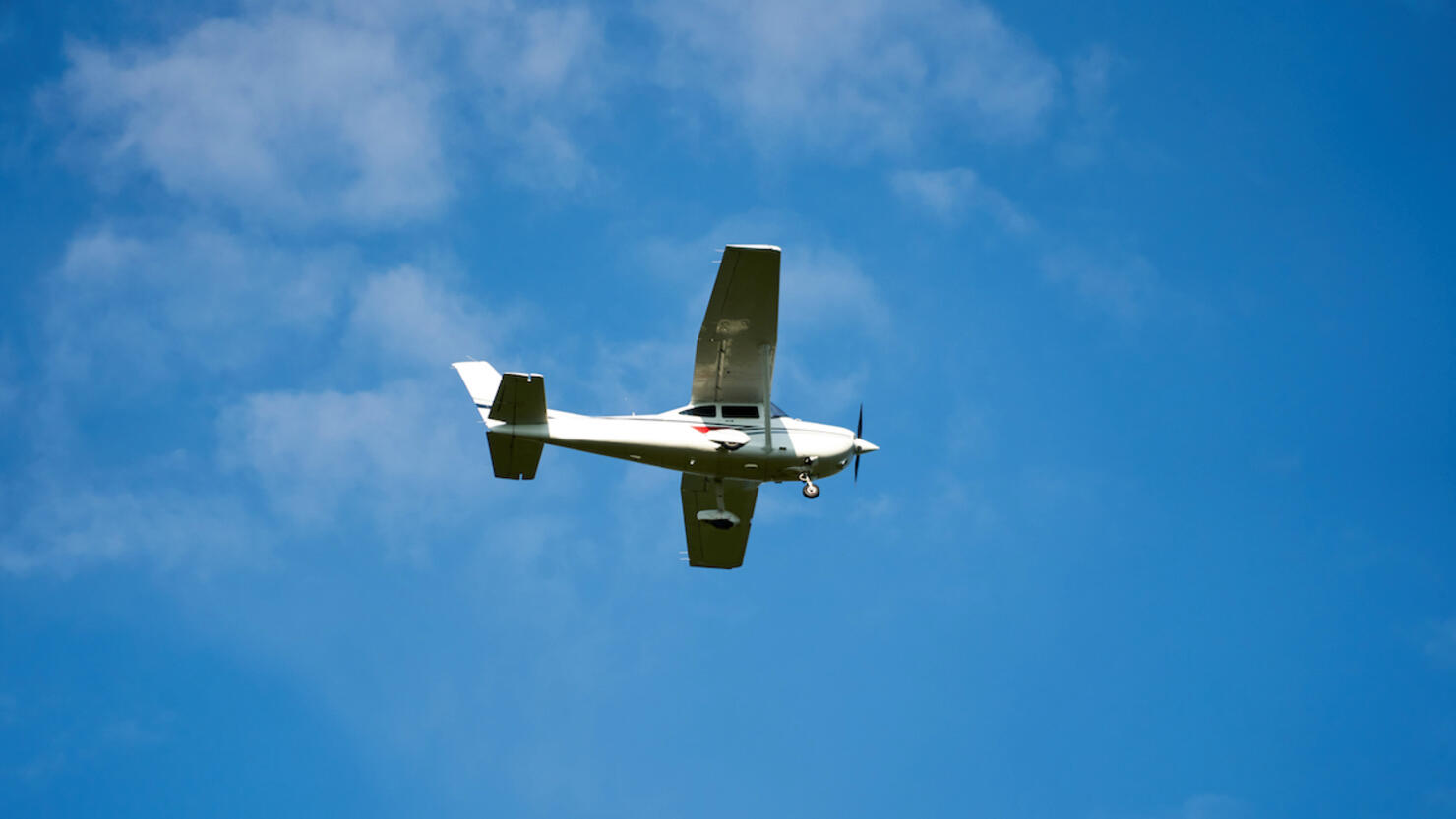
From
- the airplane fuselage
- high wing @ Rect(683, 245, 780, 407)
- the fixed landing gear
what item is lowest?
the fixed landing gear

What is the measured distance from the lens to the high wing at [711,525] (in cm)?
2986

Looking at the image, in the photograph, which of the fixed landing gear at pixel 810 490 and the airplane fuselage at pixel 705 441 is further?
the fixed landing gear at pixel 810 490

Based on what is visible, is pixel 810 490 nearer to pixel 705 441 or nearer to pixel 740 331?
pixel 705 441

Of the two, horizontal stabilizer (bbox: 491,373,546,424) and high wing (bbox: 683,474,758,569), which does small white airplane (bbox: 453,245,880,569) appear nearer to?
horizontal stabilizer (bbox: 491,373,546,424)

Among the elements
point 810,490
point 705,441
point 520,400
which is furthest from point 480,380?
point 810,490

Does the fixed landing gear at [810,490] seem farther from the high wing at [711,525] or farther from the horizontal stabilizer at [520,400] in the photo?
the horizontal stabilizer at [520,400]

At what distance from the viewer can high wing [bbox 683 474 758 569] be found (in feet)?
98.0

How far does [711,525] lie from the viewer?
2953 cm

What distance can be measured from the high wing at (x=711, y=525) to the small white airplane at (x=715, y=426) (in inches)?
48.9

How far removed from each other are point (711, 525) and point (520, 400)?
579 centimetres

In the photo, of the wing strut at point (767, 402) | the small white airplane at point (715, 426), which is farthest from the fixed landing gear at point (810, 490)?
the wing strut at point (767, 402)

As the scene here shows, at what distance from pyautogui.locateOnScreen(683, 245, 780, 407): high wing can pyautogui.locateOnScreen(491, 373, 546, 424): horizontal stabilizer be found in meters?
3.29

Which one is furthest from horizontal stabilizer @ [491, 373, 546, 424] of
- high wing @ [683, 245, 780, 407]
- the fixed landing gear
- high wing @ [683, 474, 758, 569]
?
the fixed landing gear

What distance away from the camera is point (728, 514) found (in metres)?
27.9
